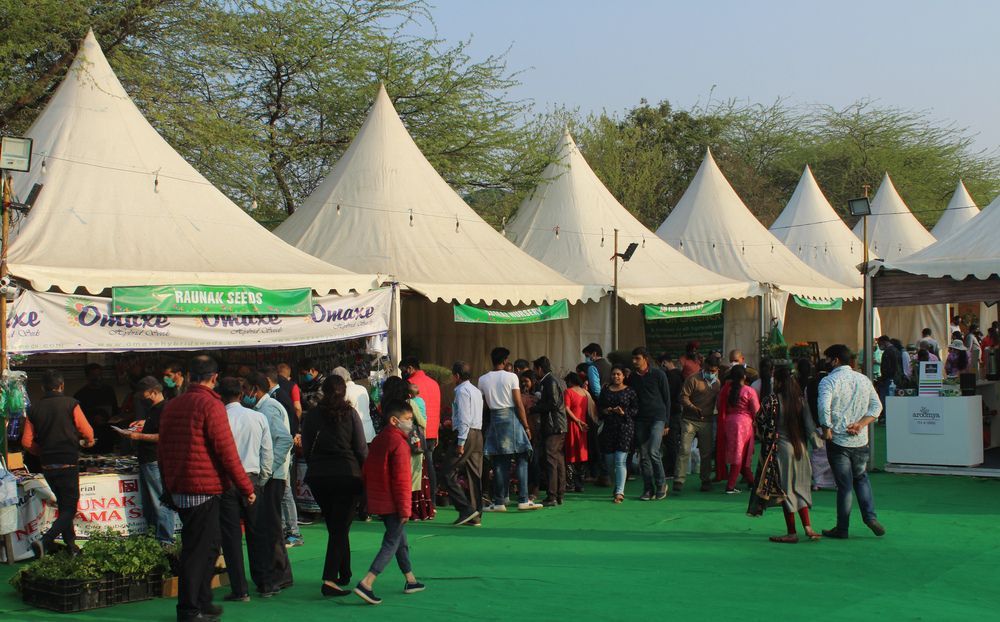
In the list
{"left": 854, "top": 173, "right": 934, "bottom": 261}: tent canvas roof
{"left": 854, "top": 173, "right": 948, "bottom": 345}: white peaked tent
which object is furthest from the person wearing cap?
{"left": 854, "top": 173, "right": 934, "bottom": 261}: tent canvas roof

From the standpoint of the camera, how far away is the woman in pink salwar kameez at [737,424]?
433 inches

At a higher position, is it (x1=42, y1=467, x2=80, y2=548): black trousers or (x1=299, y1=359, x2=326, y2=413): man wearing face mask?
(x1=299, y1=359, x2=326, y2=413): man wearing face mask

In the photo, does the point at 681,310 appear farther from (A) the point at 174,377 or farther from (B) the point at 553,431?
(A) the point at 174,377

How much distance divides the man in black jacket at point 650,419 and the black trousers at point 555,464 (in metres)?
0.81

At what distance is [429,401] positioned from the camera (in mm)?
10203

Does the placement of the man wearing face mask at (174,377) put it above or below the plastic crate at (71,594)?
above

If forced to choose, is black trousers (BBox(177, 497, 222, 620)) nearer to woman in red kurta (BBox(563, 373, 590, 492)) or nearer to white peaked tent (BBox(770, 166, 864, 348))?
woman in red kurta (BBox(563, 373, 590, 492))

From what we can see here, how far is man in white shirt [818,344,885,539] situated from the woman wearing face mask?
2.64 m

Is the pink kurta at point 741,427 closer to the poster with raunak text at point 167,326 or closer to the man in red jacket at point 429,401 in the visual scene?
the man in red jacket at point 429,401

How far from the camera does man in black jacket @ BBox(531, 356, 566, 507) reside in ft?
A: 34.2

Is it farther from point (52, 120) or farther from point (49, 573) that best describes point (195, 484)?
point (52, 120)

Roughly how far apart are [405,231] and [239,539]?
29.8 ft

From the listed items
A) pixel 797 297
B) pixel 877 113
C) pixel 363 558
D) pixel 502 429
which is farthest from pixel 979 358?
pixel 877 113

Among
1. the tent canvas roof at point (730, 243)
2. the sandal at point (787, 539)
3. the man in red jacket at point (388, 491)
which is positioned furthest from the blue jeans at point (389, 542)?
the tent canvas roof at point (730, 243)
